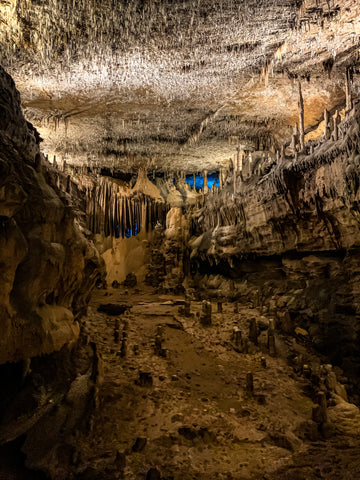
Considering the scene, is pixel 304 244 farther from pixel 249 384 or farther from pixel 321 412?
pixel 321 412

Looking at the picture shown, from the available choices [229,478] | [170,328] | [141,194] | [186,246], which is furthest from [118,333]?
[141,194]

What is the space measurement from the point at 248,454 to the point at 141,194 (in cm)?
1562

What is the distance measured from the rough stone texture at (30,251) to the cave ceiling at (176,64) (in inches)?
102

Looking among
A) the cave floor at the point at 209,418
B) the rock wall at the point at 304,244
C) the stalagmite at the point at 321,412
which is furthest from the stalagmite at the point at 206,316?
the stalagmite at the point at 321,412

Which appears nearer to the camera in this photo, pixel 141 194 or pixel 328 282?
pixel 328 282

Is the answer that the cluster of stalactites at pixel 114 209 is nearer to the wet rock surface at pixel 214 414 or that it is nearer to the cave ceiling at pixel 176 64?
the cave ceiling at pixel 176 64

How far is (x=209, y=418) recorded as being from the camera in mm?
5594

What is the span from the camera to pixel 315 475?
13.5 feet

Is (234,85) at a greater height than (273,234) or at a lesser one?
greater

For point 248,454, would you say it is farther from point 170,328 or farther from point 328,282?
point 328,282

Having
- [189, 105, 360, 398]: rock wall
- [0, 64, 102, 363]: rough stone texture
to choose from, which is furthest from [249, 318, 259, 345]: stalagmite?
[0, 64, 102, 363]: rough stone texture

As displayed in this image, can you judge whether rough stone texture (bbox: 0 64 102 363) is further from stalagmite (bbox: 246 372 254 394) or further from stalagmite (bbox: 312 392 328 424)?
stalagmite (bbox: 312 392 328 424)

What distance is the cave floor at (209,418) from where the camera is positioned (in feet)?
14.1

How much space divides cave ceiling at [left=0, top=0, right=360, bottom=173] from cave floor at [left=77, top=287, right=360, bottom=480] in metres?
7.36
